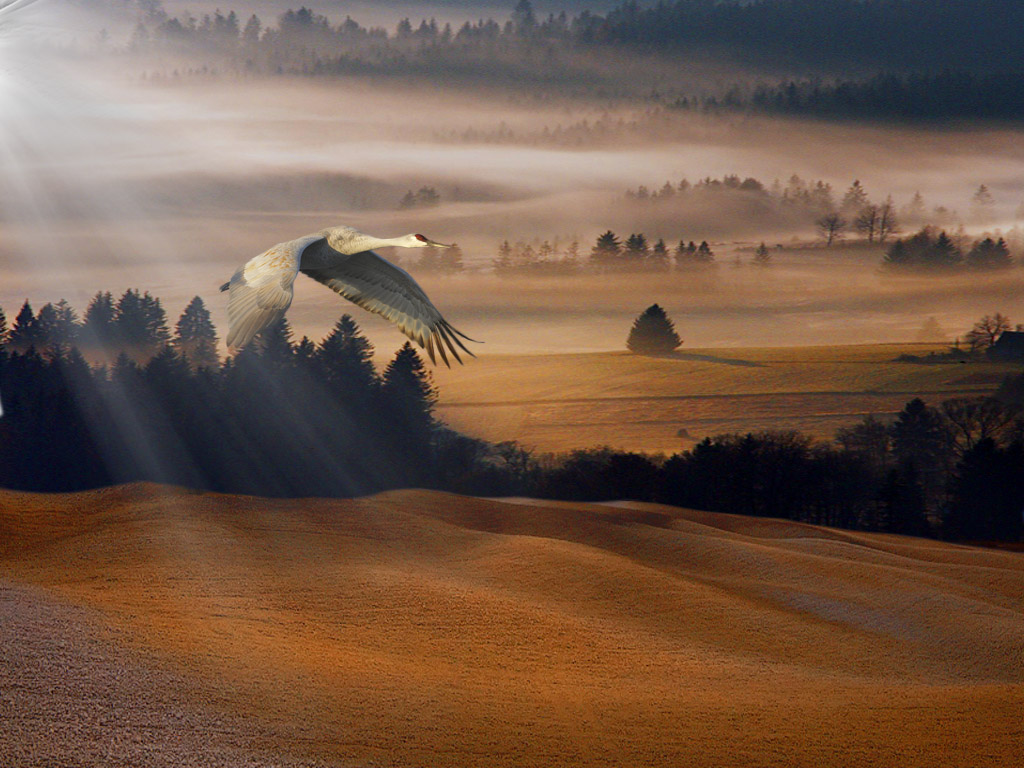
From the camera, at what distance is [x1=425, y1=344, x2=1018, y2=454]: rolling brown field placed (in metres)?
33.8

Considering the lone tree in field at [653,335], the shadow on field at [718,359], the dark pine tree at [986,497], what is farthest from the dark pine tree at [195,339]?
the dark pine tree at [986,497]

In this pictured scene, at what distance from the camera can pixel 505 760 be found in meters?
11.4

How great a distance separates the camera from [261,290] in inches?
257

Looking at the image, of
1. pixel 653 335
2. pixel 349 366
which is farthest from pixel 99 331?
pixel 653 335

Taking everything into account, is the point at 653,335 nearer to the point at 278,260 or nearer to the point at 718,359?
the point at 718,359

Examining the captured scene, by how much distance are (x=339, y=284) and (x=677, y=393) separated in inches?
1086

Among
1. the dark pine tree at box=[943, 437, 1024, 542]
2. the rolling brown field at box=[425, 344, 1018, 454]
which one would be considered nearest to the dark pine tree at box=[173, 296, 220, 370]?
the rolling brown field at box=[425, 344, 1018, 454]

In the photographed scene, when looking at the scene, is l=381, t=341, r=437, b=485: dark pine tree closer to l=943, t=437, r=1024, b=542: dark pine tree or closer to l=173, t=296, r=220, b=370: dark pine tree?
l=173, t=296, r=220, b=370: dark pine tree

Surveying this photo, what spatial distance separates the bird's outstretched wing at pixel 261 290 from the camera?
6242 mm

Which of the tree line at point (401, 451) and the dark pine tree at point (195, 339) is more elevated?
the dark pine tree at point (195, 339)

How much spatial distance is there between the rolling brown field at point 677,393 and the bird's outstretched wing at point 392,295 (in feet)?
80.6

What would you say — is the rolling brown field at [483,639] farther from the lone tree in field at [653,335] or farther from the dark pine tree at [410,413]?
the lone tree in field at [653,335]

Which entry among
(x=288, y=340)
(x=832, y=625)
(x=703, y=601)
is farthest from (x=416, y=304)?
(x=288, y=340)

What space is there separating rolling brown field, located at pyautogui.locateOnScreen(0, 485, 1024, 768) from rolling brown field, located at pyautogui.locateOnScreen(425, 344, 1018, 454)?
438 centimetres
